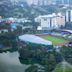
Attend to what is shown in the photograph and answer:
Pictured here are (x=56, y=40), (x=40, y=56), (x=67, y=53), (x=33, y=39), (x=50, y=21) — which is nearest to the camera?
(x=40, y=56)

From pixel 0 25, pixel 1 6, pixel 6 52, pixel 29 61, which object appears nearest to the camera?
pixel 29 61

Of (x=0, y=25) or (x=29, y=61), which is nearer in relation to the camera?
(x=29, y=61)

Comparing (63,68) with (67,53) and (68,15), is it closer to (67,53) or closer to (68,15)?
(67,53)

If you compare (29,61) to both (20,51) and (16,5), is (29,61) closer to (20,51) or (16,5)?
(20,51)

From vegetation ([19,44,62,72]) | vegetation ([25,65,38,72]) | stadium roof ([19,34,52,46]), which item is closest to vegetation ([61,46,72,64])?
vegetation ([19,44,62,72])

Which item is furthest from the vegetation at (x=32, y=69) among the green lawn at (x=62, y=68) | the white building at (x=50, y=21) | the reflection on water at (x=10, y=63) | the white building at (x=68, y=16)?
the white building at (x=68, y=16)

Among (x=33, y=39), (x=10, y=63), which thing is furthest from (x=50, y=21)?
(x=10, y=63)

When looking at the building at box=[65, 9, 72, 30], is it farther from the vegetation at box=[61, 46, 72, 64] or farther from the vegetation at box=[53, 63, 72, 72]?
the vegetation at box=[53, 63, 72, 72]

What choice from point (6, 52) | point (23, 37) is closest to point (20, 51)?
point (6, 52)
